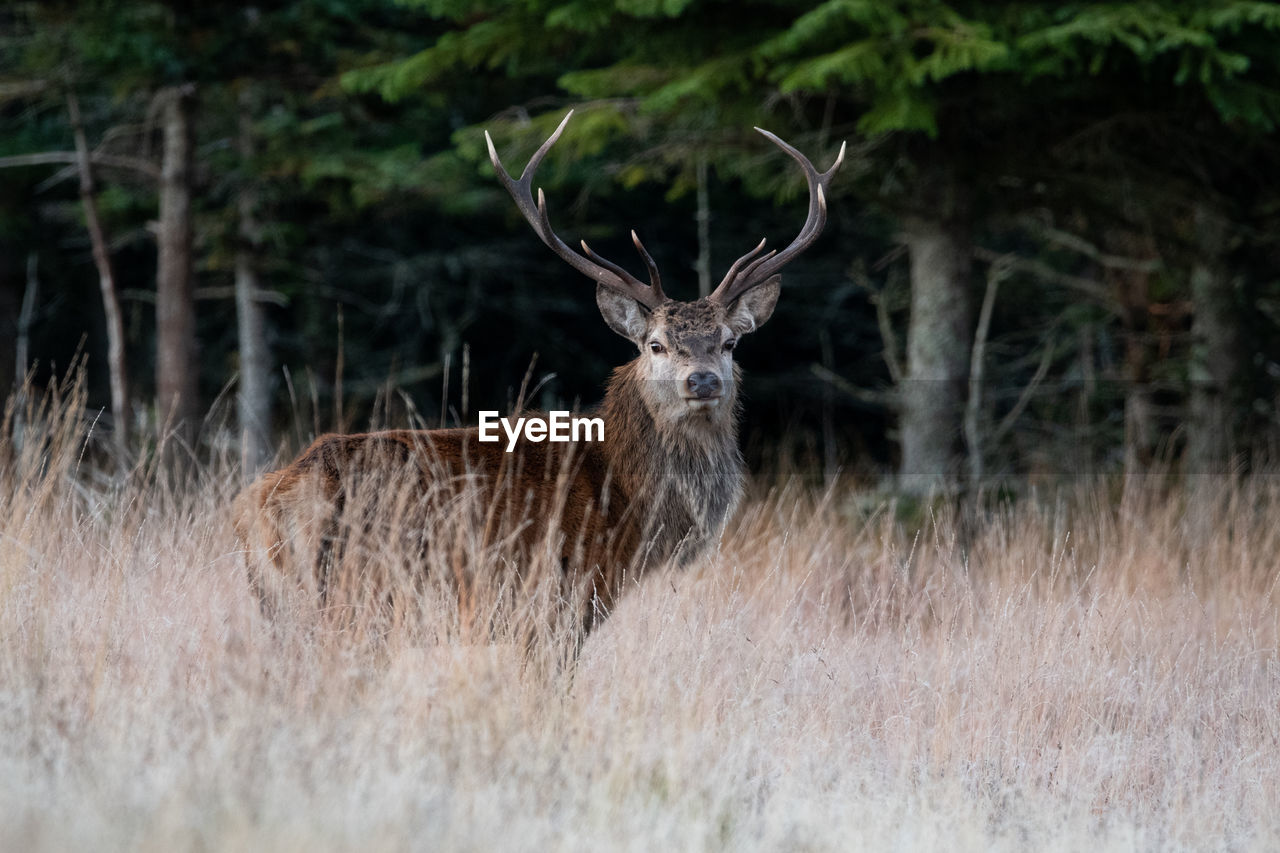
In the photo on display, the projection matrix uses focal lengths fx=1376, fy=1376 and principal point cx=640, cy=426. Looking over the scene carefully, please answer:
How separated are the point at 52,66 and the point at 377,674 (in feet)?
27.3

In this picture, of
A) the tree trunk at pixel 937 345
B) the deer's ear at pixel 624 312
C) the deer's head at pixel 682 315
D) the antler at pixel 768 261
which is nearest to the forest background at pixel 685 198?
the tree trunk at pixel 937 345

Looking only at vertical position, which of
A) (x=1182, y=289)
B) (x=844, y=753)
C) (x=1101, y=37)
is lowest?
(x=844, y=753)

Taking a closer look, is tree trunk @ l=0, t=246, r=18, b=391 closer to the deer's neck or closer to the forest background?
the forest background

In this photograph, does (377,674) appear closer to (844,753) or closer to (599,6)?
(844,753)

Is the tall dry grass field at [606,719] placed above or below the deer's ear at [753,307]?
below

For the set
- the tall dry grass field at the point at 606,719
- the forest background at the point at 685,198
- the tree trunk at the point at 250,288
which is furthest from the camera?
the tree trunk at the point at 250,288

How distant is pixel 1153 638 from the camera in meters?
5.71

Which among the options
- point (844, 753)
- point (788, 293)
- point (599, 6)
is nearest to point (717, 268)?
point (788, 293)

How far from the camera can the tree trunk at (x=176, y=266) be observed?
10500 millimetres

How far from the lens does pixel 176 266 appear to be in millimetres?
10539

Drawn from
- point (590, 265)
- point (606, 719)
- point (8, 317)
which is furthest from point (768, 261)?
point (8, 317)

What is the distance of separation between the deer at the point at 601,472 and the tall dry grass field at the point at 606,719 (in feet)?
0.65

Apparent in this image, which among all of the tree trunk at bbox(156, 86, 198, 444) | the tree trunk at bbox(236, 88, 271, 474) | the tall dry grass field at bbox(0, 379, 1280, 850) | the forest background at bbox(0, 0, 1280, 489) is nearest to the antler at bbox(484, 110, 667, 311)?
the forest background at bbox(0, 0, 1280, 489)

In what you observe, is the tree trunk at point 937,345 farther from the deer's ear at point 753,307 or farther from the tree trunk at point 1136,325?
the tree trunk at point 1136,325
